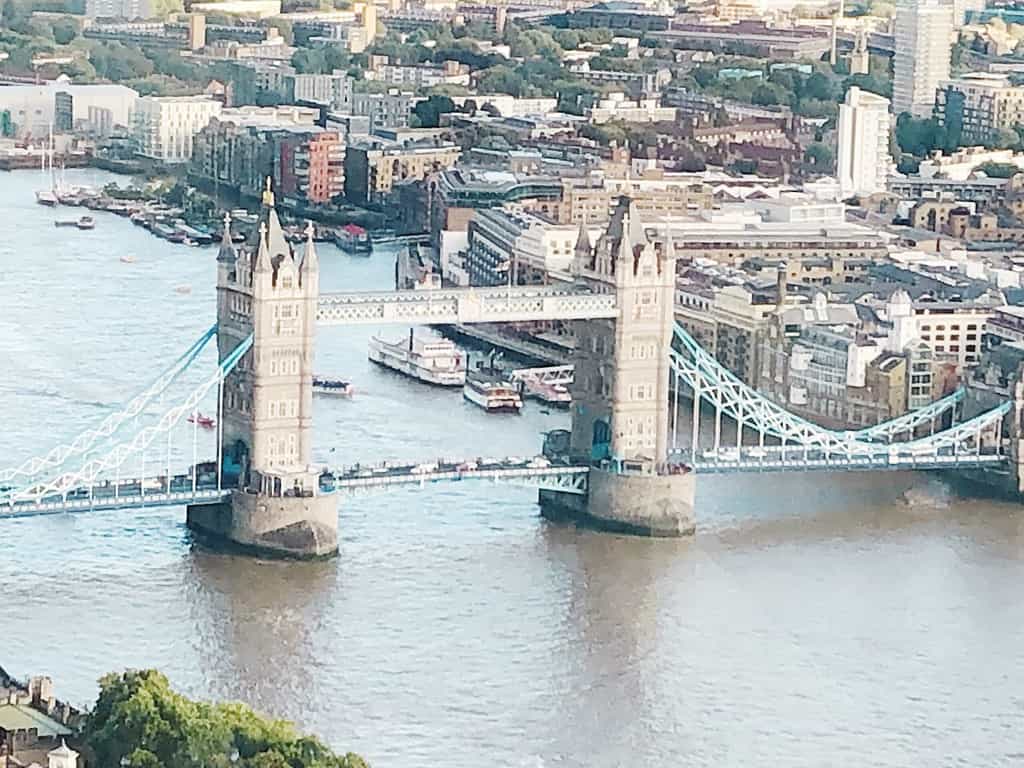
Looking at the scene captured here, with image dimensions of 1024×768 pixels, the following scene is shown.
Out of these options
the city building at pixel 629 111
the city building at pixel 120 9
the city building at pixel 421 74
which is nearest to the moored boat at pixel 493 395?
the city building at pixel 629 111

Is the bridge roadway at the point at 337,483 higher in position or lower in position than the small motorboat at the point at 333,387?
higher

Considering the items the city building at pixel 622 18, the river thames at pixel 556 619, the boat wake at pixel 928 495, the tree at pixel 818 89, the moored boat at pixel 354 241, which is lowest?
the moored boat at pixel 354 241

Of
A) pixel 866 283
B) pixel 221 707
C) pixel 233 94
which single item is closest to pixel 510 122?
pixel 233 94

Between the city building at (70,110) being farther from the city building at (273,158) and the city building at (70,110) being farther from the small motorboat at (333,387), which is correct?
the small motorboat at (333,387)

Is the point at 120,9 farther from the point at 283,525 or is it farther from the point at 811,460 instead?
the point at 283,525

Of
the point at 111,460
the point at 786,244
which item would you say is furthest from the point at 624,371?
the point at 786,244

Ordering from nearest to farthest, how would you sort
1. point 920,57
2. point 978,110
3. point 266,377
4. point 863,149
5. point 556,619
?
1. point 556,619
2. point 266,377
3. point 863,149
4. point 978,110
5. point 920,57

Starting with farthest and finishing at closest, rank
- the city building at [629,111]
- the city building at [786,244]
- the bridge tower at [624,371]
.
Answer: the city building at [629,111] < the city building at [786,244] < the bridge tower at [624,371]

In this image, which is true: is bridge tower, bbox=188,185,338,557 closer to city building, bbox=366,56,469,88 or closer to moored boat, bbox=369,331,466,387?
moored boat, bbox=369,331,466,387
